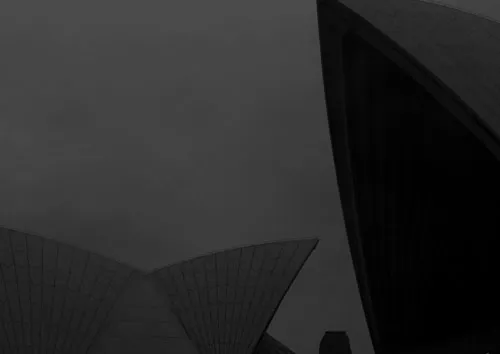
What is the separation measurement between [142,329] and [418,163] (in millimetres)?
9404

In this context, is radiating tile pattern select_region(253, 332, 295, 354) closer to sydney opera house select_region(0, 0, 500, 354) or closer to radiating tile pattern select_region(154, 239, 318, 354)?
sydney opera house select_region(0, 0, 500, 354)

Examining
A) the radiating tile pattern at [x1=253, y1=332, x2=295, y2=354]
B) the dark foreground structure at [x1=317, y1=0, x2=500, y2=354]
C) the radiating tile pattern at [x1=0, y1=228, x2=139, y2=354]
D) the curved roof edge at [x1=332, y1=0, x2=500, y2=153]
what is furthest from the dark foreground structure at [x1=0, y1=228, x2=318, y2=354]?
the curved roof edge at [x1=332, y1=0, x2=500, y2=153]

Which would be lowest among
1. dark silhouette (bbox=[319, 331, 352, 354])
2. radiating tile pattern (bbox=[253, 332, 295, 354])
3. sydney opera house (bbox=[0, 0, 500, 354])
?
dark silhouette (bbox=[319, 331, 352, 354])

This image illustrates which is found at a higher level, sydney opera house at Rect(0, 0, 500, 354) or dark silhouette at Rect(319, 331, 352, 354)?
sydney opera house at Rect(0, 0, 500, 354)

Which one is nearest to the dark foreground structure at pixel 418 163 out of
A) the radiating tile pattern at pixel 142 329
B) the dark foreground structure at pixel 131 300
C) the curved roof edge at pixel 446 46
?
the curved roof edge at pixel 446 46

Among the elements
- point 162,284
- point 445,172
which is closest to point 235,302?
point 162,284

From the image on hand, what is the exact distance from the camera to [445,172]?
56.1 ft

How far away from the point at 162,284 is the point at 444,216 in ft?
31.0

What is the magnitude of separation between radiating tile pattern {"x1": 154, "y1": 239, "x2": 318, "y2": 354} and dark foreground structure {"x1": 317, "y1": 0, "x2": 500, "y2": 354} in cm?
289

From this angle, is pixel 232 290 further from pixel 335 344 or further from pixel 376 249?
pixel 376 249

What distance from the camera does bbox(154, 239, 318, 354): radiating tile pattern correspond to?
1488 centimetres

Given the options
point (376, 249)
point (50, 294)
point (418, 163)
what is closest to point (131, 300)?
point (50, 294)

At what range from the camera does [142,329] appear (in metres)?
14.6

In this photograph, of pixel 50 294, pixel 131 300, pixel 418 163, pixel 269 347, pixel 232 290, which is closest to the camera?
pixel 50 294
